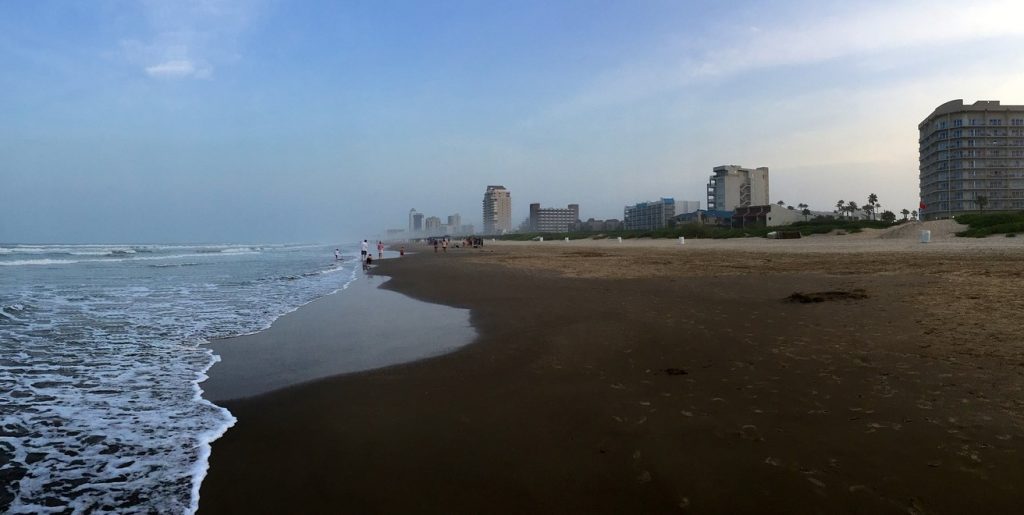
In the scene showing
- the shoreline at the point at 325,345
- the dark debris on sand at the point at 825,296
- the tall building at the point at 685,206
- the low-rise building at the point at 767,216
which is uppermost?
the tall building at the point at 685,206

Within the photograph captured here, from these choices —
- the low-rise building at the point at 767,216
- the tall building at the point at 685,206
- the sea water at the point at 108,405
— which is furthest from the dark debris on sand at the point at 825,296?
the tall building at the point at 685,206

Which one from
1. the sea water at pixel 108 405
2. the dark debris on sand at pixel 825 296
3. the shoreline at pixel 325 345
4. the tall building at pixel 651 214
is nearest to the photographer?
the sea water at pixel 108 405

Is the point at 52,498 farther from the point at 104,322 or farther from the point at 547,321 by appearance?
the point at 104,322

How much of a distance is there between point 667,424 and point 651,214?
532ft

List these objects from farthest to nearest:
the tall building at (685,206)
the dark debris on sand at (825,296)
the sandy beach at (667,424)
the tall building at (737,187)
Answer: the tall building at (685,206) → the tall building at (737,187) → the dark debris on sand at (825,296) → the sandy beach at (667,424)

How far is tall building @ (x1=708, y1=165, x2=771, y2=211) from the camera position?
125625 mm

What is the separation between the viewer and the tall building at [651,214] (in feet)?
496

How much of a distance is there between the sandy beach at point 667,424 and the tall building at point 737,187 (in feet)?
423

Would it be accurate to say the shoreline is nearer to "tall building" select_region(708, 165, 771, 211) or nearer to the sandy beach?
the sandy beach

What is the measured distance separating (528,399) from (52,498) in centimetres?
345

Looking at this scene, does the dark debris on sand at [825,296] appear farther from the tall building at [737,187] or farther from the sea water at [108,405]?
the tall building at [737,187]

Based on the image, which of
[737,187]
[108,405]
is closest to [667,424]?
[108,405]

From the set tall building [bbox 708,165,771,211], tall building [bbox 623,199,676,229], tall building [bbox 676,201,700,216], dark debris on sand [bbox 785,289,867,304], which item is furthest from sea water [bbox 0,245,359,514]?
tall building [bbox 676,201,700,216]

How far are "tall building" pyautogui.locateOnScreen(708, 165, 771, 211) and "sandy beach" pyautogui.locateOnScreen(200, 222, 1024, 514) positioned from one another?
129 metres
